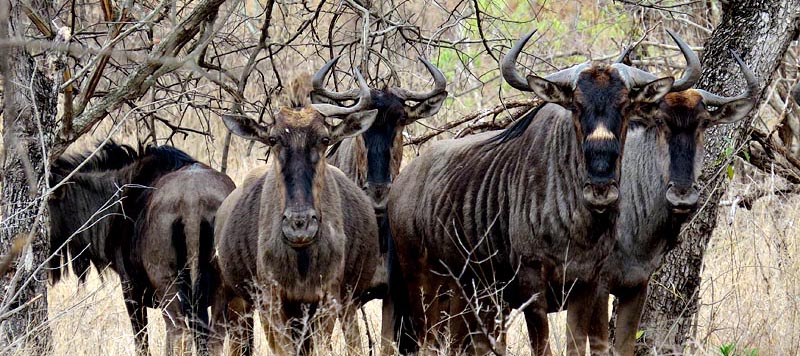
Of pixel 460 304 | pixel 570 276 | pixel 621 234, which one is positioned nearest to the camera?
pixel 570 276

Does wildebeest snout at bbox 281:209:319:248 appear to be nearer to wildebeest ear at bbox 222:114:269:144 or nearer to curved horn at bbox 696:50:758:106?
wildebeest ear at bbox 222:114:269:144

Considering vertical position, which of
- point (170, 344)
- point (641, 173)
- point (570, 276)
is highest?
point (641, 173)

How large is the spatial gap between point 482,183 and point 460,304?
1.07 metres

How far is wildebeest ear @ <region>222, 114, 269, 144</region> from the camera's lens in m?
6.63

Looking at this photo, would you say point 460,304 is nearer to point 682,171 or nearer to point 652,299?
point 652,299

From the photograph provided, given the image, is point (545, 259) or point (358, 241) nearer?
point (545, 259)

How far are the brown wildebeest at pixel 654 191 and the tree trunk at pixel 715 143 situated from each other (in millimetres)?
308

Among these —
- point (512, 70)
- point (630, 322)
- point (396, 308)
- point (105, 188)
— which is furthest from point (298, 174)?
point (105, 188)

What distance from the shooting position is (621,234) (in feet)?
21.4

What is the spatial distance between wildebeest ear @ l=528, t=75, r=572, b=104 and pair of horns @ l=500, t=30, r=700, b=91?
1.3 inches

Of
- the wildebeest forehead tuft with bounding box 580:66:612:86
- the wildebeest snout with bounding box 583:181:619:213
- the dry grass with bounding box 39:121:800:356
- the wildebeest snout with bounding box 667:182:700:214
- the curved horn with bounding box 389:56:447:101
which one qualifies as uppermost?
the curved horn with bounding box 389:56:447:101

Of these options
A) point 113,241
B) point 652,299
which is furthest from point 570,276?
point 113,241

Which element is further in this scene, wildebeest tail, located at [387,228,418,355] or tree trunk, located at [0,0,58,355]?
wildebeest tail, located at [387,228,418,355]

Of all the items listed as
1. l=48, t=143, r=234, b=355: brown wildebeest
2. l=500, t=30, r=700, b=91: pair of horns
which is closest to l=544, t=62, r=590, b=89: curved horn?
l=500, t=30, r=700, b=91: pair of horns
